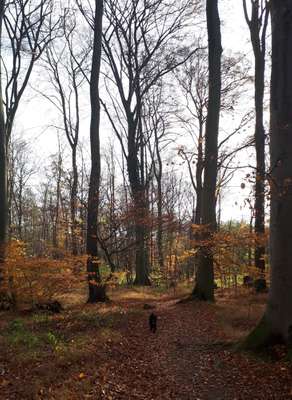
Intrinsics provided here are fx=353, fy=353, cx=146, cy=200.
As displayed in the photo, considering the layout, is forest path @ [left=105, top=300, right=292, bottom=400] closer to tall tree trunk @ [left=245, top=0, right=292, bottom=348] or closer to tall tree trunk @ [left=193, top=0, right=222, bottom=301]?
tall tree trunk @ [left=245, top=0, right=292, bottom=348]

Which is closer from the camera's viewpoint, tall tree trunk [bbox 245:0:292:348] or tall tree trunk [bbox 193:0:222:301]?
tall tree trunk [bbox 245:0:292:348]

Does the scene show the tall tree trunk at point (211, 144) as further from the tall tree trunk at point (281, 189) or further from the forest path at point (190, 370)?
the tall tree trunk at point (281, 189)

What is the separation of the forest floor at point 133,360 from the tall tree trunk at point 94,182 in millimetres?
2226

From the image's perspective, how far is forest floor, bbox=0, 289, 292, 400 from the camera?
181 inches

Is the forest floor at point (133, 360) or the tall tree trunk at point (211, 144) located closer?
the forest floor at point (133, 360)

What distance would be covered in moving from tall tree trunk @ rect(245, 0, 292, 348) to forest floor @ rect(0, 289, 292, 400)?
16.3 inches

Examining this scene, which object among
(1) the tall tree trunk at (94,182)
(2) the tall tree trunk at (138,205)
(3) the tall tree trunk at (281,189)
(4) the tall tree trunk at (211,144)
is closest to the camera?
(3) the tall tree trunk at (281,189)

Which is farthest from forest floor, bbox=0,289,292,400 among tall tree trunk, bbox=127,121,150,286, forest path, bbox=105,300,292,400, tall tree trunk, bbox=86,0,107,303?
tall tree trunk, bbox=127,121,150,286

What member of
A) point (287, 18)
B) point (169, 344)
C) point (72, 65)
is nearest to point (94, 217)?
point (169, 344)

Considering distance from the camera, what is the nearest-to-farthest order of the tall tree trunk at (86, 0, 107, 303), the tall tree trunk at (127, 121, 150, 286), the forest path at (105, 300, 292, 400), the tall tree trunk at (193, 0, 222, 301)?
1. the forest path at (105, 300, 292, 400)
2. the tall tree trunk at (193, 0, 222, 301)
3. the tall tree trunk at (86, 0, 107, 303)
4. the tall tree trunk at (127, 121, 150, 286)

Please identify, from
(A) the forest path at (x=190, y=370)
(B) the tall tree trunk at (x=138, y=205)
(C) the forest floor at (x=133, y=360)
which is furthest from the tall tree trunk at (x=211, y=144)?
(B) the tall tree trunk at (x=138, y=205)

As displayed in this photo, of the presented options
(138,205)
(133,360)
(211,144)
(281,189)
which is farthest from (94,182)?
(281,189)

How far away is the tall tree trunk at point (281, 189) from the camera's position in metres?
5.33

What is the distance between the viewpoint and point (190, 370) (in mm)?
5461
